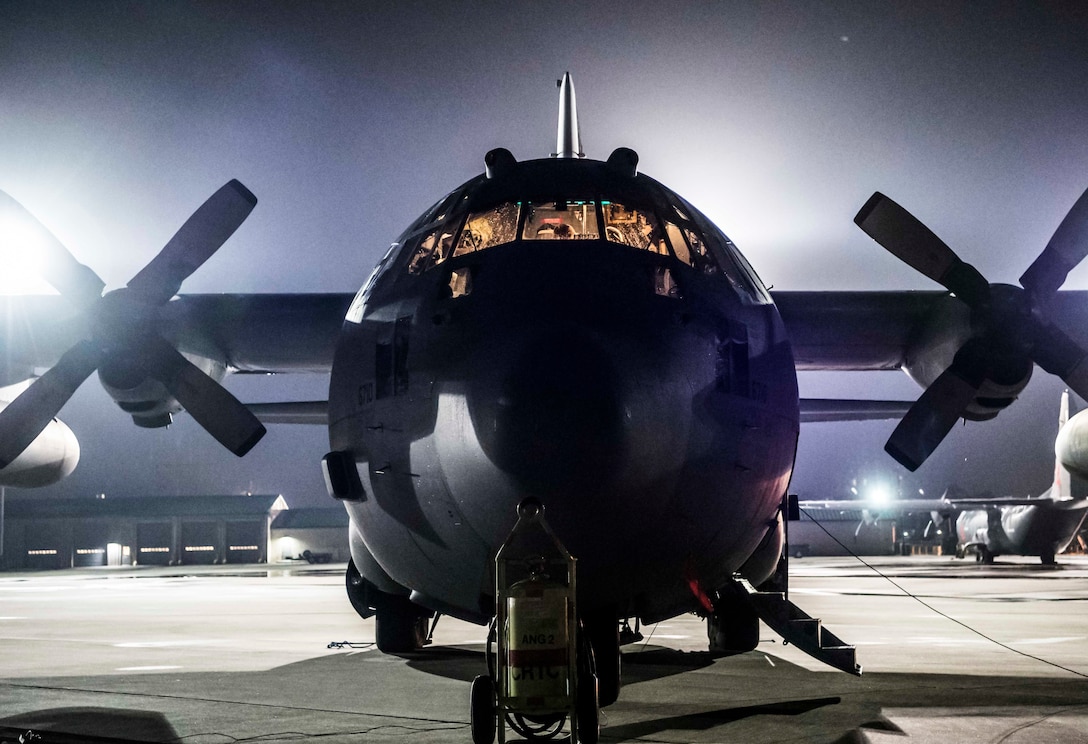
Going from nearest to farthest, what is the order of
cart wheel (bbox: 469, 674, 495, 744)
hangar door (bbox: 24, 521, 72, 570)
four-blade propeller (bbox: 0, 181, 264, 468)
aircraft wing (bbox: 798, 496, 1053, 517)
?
cart wheel (bbox: 469, 674, 495, 744) → four-blade propeller (bbox: 0, 181, 264, 468) → aircraft wing (bbox: 798, 496, 1053, 517) → hangar door (bbox: 24, 521, 72, 570)

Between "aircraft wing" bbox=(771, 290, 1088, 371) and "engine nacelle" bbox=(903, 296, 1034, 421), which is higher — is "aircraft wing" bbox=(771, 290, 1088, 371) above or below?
above

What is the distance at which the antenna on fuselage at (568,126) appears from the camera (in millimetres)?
12250

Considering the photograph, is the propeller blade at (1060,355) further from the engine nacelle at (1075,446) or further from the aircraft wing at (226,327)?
the aircraft wing at (226,327)

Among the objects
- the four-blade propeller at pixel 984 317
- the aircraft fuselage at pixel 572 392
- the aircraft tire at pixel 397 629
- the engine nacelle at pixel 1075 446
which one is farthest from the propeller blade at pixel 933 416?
the aircraft tire at pixel 397 629

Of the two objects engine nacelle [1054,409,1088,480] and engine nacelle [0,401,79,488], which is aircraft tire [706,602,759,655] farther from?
engine nacelle [0,401,79,488]

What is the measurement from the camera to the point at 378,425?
21.8 ft

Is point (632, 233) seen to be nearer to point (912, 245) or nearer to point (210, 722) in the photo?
point (912, 245)

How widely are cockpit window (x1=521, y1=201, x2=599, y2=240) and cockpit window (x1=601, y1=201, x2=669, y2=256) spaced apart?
99mm

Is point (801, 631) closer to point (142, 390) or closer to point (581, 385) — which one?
point (581, 385)

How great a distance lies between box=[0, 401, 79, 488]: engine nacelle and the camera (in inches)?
505

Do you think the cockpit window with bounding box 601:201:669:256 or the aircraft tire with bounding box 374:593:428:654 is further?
the aircraft tire with bounding box 374:593:428:654

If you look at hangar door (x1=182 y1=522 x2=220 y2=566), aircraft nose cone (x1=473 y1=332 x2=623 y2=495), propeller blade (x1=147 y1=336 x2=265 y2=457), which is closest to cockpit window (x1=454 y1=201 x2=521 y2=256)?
aircraft nose cone (x1=473 y1=332 x2=623 y2=495)

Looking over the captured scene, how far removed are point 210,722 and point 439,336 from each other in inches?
152

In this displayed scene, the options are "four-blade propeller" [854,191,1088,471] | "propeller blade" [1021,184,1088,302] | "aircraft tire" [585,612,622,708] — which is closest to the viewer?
"aircraft tire" [585,612,622,708]
